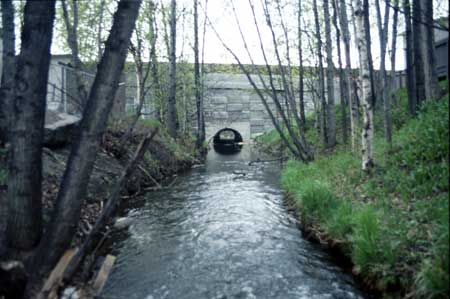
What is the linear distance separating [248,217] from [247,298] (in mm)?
3582

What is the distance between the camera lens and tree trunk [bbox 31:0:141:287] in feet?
12.9

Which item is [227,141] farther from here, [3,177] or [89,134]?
[89,134]

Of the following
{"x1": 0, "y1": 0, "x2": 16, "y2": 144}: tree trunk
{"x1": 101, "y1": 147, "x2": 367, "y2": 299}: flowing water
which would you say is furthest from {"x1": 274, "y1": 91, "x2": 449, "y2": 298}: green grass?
{"x1": 0, "y1": 0, "x2": 16, "y2": 144}: tree trunk

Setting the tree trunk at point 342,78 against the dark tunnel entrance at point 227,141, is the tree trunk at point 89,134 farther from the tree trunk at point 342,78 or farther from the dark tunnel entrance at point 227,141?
the dark tunnel entrance at point 227,141

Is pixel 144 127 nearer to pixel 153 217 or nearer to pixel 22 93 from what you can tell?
pixel 153 217

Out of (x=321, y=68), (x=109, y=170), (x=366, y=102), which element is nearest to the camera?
(x=366, y=102)

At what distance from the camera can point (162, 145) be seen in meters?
14.8

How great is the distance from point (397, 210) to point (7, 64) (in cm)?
751

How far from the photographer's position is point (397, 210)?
5215mm

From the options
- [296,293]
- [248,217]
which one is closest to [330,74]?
[248,217]

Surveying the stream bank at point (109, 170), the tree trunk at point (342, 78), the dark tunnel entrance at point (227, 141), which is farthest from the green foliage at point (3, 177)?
the dark tunnel entrance at point (227, 141)

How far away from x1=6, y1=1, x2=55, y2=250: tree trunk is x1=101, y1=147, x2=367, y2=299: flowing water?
4.74 feet

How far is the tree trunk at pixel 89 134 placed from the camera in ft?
12.9

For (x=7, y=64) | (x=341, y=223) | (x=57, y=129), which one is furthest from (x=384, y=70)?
(x=7, y=64)
